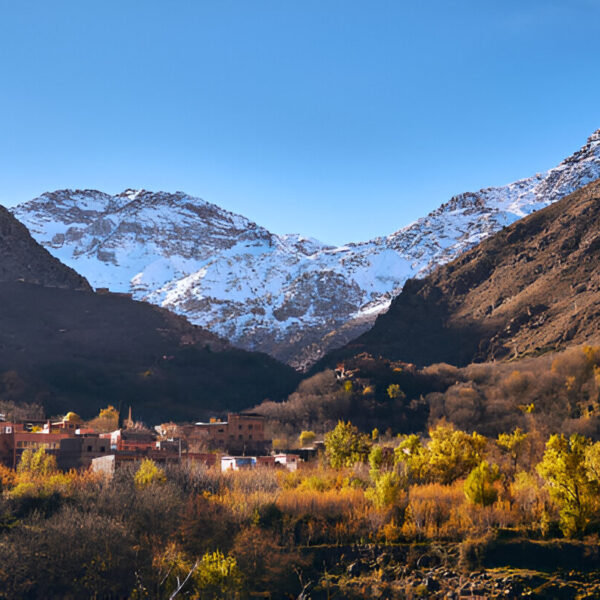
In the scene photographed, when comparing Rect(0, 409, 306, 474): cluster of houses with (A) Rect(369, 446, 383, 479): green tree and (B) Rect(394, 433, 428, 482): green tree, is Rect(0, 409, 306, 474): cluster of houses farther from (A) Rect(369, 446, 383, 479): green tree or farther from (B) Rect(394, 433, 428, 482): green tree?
(B) Rect(394, 433, 428, 482): green tree

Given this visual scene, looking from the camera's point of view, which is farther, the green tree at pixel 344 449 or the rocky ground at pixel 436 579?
the green tree at pixel 344 449

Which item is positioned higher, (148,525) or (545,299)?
(545,299)

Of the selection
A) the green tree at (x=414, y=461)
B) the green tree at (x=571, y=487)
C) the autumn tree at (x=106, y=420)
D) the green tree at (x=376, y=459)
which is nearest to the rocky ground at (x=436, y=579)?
the green tree at (x=571, y=487)

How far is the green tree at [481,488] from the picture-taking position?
218ft

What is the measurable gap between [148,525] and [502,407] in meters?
89.0

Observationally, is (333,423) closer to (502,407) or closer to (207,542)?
(502,407)

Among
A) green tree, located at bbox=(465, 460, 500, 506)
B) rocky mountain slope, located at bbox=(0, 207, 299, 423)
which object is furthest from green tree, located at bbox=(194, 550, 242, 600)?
rocky mountain slope, located at bbox=(0, 207, 299, 423)

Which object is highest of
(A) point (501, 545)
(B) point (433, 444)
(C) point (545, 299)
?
(C) point (545, 299)

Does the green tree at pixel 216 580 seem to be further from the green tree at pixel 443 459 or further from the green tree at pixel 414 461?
the green tree at pixel 443 459

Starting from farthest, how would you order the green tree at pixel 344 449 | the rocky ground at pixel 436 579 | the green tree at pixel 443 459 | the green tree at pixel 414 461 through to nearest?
the green tree at pixel 344 449
the green tree at pixel 443 459
the green tree at pixel 414 461
the rocky ground at pixel 436 579

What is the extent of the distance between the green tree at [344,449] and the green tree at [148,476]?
23282 mm

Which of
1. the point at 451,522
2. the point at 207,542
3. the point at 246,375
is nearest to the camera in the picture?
the point at 207,542

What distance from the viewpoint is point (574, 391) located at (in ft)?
462

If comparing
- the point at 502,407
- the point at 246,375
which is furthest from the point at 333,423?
the point at 246,375
